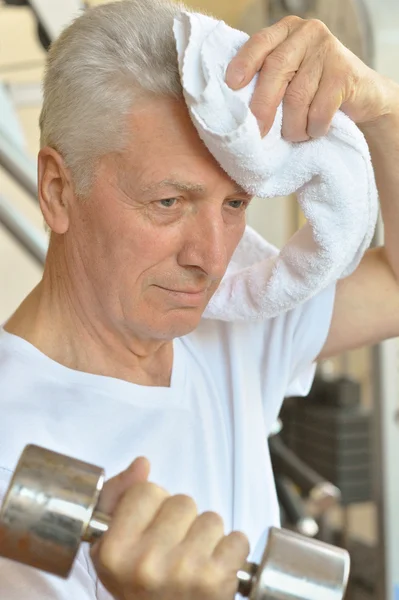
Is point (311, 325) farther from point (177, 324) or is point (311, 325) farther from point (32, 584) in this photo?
point (32, 584)

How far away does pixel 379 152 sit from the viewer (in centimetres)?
Result: 100

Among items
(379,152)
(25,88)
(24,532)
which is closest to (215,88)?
(379,152)

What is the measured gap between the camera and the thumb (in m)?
0.54

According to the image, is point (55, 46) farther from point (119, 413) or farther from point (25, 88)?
point (25, 88)

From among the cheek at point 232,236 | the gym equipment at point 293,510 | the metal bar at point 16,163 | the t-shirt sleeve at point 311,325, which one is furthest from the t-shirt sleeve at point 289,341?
the gym equipment at point 293,510

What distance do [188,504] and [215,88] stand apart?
415 mm

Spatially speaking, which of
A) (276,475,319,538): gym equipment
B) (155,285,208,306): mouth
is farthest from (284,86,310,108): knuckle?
(276,475,319,538): gym equipment

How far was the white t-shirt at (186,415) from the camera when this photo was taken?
2.70 feet

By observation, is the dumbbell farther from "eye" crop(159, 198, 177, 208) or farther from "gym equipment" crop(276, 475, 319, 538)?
"gym equipment" crop(276, 475, 319, 538)

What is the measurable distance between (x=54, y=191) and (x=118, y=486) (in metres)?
0.46

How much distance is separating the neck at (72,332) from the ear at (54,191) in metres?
0.07

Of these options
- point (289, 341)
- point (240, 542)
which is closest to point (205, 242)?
point (289, 341)

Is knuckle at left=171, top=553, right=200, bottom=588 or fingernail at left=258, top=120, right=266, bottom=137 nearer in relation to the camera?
knuckle at left=171, top=553, right=200, bottom=588

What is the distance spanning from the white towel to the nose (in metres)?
0.05
